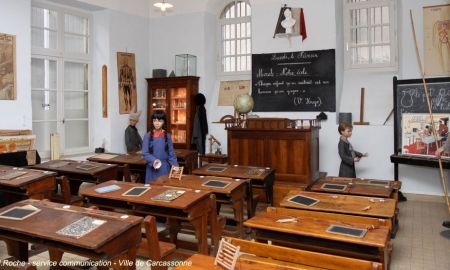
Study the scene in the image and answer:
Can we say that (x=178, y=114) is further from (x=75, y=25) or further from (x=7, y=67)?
(x=7, y=67)

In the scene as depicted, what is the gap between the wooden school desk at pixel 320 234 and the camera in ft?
8.78

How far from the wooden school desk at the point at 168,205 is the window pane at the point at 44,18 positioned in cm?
476

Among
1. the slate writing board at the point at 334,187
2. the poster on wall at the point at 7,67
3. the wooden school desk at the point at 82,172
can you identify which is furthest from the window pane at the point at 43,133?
the slate writing board at the point at 334,187

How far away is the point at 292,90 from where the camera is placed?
7.73 meters

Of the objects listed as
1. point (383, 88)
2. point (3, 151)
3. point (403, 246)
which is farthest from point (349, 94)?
point (3, 151)

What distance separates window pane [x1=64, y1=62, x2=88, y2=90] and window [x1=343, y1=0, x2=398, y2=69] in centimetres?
534

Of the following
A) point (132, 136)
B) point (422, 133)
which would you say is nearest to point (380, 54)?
point (422, 133)

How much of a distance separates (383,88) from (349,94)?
61 cm

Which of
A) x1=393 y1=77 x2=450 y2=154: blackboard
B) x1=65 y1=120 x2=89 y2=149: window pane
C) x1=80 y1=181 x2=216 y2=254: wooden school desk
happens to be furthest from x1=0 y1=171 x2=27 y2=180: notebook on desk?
x1=393 y1=77 x2=450 y2=154: blackboard

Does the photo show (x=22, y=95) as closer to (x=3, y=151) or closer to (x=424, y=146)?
(x=3, y=151)

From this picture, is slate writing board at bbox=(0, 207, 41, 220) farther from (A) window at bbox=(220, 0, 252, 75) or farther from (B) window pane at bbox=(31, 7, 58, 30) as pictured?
(A) window at bbox=(220, 0, 252, 75)

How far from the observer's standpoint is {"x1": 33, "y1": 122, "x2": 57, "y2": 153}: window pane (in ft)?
24.2

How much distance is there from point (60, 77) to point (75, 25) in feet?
3.85

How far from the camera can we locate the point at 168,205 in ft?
11.2
